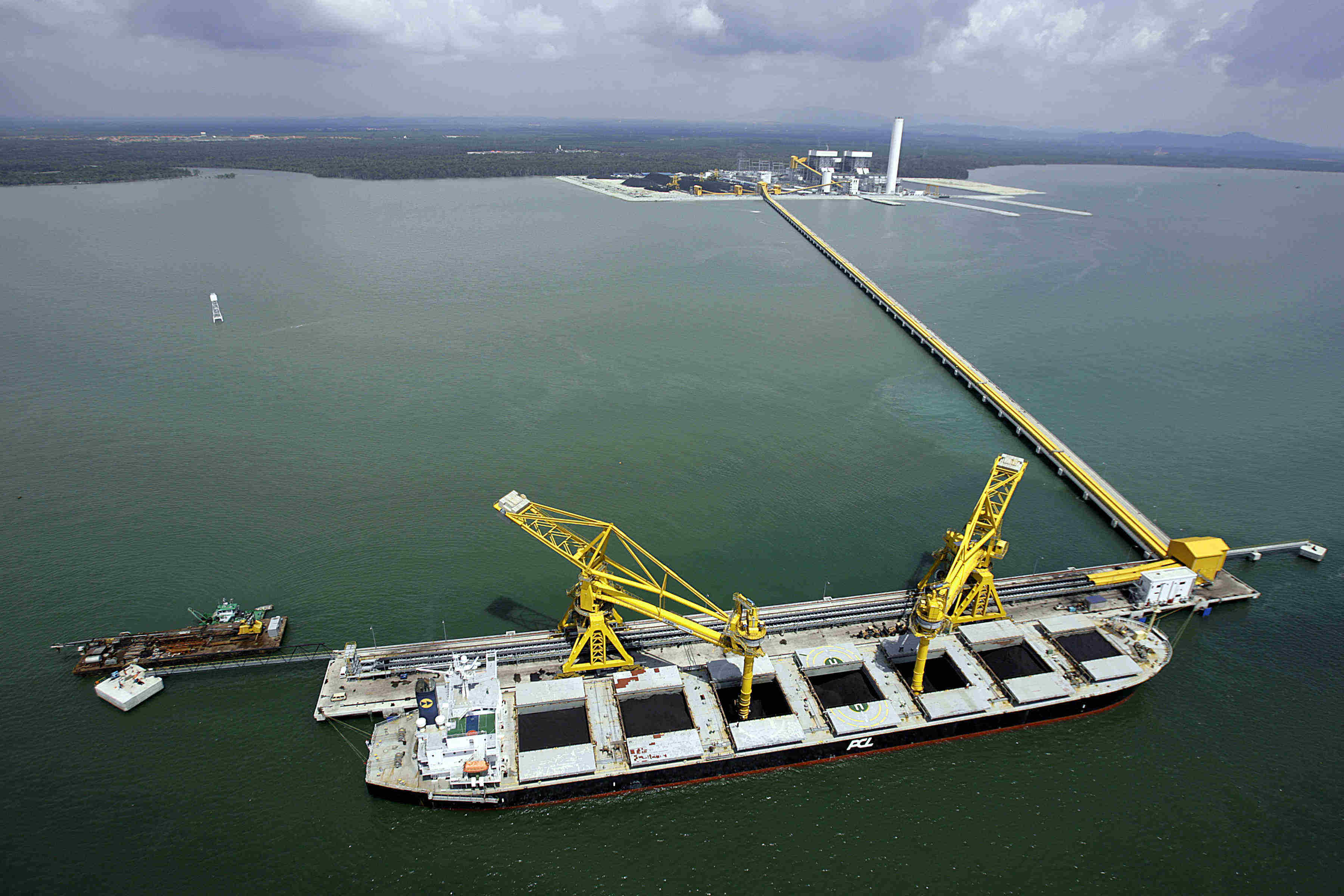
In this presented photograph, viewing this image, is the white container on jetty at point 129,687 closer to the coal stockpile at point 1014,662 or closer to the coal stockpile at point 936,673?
the coal stockpile at point 936,673

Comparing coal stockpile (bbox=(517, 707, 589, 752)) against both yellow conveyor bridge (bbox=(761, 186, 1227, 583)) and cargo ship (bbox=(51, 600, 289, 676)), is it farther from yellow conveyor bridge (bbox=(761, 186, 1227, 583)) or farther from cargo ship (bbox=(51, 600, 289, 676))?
yellow conveyor bridge (bbox=(761, 186, 1227, 583))

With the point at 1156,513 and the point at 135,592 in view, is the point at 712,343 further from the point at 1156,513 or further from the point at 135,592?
the point at 135,592

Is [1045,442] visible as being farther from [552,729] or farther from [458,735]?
[458,735]

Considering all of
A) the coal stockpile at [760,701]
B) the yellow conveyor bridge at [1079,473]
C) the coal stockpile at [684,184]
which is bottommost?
the coal stockpile at [760,701]

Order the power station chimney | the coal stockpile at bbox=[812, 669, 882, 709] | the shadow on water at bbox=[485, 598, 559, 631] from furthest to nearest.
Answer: the power station chimney < the shadow on water at bbox=[485, 598, 559, 631] < the coal stockpile at bbox=[812, 669, 882, 709]

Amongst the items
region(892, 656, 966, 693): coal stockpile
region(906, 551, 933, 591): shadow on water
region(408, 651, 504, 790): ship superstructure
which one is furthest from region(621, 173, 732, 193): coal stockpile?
region(408, 651, 504, 790): ship superstructure

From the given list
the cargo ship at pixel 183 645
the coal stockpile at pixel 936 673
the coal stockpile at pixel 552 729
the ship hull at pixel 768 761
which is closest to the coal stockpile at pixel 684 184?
the coal stockpile at pixel 936 673

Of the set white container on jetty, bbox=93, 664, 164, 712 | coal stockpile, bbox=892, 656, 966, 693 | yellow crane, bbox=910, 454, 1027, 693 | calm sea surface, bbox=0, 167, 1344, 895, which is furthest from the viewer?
coal stockpile, bbox=892, 656, 966, 693
